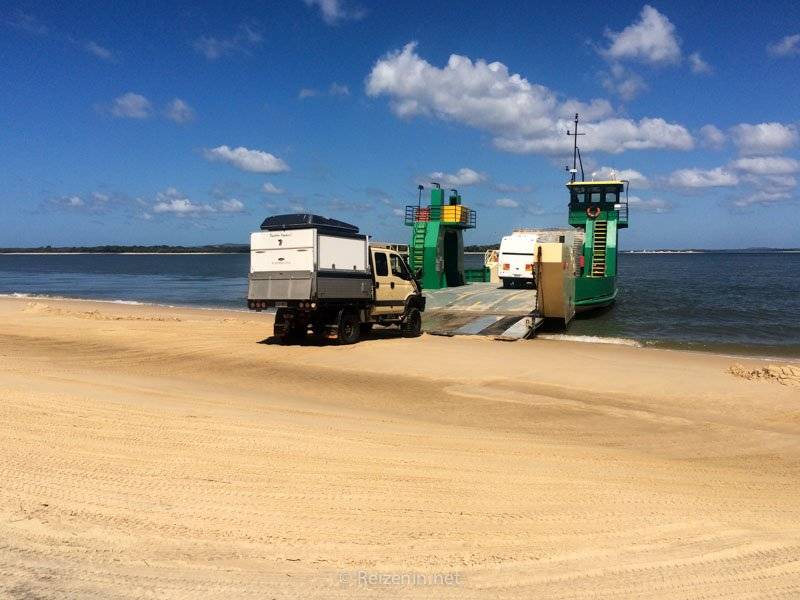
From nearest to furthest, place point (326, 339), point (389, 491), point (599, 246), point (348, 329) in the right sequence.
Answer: point (389, 491), point (348, 329), point (326, 339), point (599, 246)

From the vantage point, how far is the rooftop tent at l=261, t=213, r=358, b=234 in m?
15.5

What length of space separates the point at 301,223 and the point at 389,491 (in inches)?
438

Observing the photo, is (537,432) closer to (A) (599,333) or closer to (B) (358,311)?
(B) (358,311)

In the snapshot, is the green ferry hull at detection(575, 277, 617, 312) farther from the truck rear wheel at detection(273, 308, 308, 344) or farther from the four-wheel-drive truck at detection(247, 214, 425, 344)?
the truck rear wheel at detection(273, 308, 308, 344)

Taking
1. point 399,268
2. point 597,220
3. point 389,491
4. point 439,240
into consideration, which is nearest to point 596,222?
point 597,220

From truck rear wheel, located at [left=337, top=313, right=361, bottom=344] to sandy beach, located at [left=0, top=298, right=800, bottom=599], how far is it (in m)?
4.84

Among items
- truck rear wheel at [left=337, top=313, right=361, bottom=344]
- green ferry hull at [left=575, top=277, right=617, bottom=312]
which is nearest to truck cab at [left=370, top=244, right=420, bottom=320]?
truck rear wheel at [left=337, top=313, right=361, bottom=344]

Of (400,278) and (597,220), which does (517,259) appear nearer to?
(597,220)

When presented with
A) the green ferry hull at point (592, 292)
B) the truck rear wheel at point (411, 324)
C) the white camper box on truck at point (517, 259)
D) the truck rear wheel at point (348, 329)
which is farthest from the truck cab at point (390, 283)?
the white camper box on truck at point (517, 259)

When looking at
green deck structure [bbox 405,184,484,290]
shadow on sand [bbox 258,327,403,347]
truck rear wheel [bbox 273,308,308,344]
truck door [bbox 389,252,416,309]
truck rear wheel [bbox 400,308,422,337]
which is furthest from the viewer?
green deck structure [bbox 405,184,484,290]

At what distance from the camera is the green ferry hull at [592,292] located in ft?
83.4

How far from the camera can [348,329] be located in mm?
16484

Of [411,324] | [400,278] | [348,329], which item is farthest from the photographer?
[411,324]

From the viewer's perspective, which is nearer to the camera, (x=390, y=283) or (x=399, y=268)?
(x=390, y=283)
